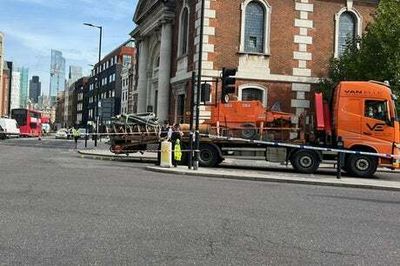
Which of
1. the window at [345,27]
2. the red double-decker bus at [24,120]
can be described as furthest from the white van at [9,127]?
the window at [345,27]

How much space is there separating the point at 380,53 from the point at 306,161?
9589 mm

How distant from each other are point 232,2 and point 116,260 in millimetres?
27527

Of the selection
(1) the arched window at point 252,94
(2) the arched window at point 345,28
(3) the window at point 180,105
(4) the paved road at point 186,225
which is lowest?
(4) the paved road at point 186,225

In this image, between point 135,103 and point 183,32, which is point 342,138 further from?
point 135,103

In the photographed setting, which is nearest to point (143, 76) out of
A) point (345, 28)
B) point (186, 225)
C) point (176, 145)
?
point (345, 28)

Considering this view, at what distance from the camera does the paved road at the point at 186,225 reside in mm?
7098

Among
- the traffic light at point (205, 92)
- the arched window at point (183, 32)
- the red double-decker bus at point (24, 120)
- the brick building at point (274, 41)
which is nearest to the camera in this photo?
the traffic light at point (205, 92)

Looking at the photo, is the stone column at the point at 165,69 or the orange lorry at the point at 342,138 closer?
the orange lorry at the point at 342,138

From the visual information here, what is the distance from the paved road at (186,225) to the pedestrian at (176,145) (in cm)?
732

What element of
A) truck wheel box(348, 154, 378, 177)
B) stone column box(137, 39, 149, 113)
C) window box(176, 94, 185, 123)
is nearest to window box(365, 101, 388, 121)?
truck wheel box(348, 154, 378, 177)

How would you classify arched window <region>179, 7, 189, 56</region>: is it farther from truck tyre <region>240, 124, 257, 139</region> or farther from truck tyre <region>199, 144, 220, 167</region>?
truck tyre <region>199, 144, 220, 167</region>

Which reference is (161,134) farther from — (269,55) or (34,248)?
(34,248)

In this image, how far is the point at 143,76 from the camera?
47625mm

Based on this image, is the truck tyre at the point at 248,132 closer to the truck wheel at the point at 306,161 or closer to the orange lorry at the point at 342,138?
the orange lorry at the point at 342,138
